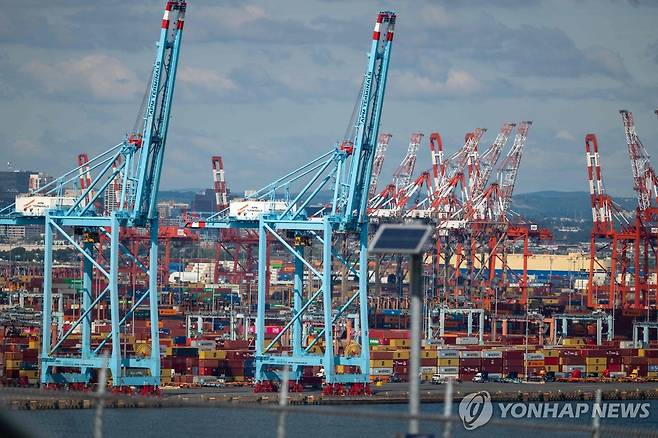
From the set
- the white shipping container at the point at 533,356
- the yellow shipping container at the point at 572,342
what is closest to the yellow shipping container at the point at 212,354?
the white shipping container at the point at 533,356

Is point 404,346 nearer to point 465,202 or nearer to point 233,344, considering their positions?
point 233,344

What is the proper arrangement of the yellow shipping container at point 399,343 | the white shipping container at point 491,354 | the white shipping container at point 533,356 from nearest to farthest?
the white shipping container at point 491,354 < the yellow shipping container at point 399,343 < the white shipping container at point 533,356

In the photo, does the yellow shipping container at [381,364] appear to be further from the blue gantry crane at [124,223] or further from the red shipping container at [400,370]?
the blue gantry crane at [124,223]

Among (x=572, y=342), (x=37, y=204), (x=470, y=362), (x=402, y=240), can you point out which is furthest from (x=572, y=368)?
(x=402, y=240)

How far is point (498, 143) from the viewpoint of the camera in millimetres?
111562

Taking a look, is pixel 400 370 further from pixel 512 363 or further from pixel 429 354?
pixel 512 363

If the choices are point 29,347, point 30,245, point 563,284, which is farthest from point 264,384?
point 30,245

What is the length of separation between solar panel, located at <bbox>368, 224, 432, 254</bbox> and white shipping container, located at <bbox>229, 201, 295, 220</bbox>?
1616 inches

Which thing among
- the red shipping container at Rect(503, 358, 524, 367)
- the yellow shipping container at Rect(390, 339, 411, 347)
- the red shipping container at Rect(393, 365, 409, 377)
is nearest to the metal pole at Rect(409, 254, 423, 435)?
the red shipping container at Rect(393, 365, 409, 377)

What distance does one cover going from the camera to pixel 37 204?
52.6 metres

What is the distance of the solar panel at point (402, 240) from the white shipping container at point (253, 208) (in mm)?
41058

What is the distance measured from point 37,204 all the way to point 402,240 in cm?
4038

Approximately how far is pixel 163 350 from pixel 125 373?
439 inches

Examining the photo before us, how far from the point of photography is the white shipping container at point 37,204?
52.3 meters
